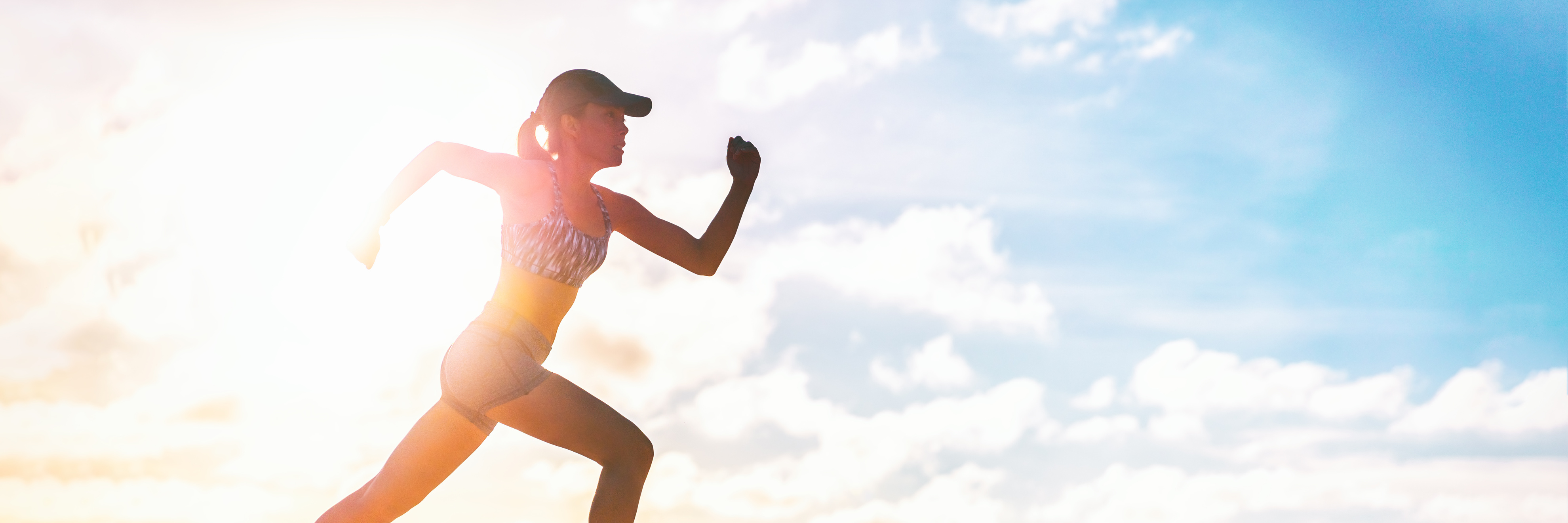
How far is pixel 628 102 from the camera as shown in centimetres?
584

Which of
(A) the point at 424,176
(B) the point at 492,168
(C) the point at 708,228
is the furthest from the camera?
(C) the point at 708,228

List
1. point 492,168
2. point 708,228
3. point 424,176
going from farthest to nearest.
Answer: point 708,228 → point 492,168 → point 424,176

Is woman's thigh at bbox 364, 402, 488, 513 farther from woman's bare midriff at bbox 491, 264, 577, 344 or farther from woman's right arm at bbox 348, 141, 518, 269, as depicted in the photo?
woman's right arm at bbox 348, 141, 518, 269

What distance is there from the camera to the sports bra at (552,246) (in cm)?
563

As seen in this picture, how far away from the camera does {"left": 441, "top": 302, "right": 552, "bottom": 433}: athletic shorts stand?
545cm

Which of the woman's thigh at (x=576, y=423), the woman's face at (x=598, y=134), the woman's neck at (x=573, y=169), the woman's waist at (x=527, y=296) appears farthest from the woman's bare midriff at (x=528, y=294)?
the woman's face at (x=598, y=134)

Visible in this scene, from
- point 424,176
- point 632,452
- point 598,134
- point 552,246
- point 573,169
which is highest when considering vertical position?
point 598,134

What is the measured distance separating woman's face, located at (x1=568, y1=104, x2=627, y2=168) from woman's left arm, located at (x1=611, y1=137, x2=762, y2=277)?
0.85 ft

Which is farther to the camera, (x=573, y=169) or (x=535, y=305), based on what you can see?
(x=573, y=169)

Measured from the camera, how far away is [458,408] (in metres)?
5.54

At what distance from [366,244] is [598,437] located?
1220 millimetres

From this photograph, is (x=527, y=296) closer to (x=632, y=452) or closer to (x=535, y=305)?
(x=535, y=305)

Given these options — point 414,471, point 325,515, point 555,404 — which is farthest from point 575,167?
point 325,515

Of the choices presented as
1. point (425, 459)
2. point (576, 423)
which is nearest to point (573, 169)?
point (576, 423)
